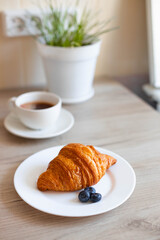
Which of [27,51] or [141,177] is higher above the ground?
[27,51]

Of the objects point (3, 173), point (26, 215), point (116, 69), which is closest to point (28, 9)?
point (116, 69)

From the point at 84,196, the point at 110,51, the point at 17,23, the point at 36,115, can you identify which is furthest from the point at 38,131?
the point at 110,51

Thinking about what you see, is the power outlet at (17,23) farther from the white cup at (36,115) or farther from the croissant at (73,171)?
the croissant at (73,171)

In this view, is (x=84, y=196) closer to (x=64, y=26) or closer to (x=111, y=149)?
(x=111, y=149)

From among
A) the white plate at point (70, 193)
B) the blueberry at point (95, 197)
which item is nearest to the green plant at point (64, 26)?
the white plate at point (70, 193)

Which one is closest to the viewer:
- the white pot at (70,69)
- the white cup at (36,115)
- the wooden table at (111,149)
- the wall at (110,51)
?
the wooden table at (111,149)

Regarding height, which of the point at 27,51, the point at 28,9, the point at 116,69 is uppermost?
the point at 28,9

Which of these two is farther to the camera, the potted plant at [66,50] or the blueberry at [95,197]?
the potted plant at [66,50]

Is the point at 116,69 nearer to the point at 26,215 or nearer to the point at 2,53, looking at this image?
the point at 2,53
